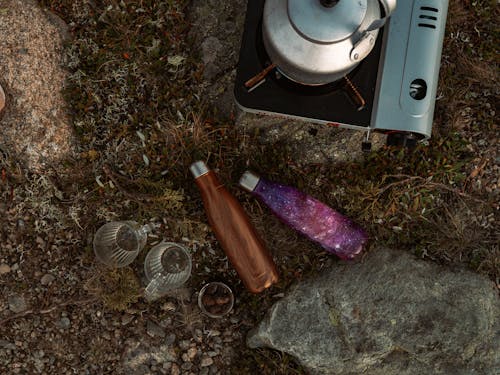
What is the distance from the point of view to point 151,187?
9.45ft

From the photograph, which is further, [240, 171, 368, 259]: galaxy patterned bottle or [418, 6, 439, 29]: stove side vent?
[240, 171, 368, 259]: galaxy patterned bottle

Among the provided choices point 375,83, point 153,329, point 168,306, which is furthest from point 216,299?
point 375,83

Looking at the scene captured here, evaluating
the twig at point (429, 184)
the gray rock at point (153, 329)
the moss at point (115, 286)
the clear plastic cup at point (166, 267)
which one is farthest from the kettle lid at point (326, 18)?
A: the gray rock at point (153, 329)

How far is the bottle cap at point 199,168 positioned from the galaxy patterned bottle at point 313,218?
21 cm

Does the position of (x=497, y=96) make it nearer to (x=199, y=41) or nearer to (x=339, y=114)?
(x=339, y=114)

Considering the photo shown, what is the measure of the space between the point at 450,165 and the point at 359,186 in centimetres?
52

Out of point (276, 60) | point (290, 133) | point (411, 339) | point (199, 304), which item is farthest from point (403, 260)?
point (276, 60)

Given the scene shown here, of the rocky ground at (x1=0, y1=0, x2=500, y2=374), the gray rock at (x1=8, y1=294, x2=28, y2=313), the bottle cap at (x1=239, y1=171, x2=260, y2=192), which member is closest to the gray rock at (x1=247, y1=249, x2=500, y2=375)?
the rocky ground at (x1=0, y1=0, x2=500, y2=374)

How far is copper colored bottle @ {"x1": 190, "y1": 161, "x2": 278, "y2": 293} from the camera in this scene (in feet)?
9.02

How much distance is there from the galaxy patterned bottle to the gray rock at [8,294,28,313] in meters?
1.34

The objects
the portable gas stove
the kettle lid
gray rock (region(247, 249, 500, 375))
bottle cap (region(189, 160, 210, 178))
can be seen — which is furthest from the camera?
gray rock (region(247, 249, 500, 375))

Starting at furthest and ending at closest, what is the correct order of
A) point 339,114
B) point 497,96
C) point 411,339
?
1. point 497,96
2. point 411,339
3. point 339,114

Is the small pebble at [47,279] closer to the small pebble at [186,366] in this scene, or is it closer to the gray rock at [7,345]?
A: the gray rock at [7,345]

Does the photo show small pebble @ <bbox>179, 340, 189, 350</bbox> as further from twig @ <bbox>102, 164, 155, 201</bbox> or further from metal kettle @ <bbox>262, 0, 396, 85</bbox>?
metal kettle @ <bbox>262, 0, 396, 85</bbox>
